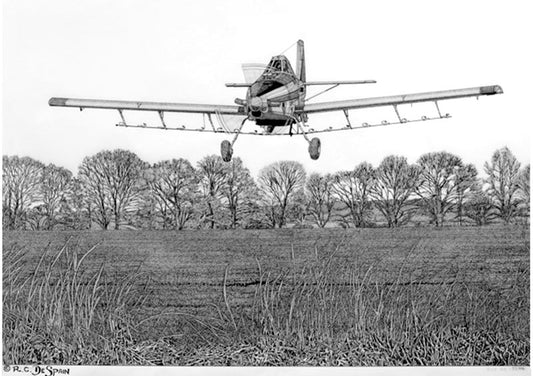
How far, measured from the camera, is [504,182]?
A: 827 cm

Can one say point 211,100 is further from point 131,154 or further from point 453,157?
point 453,157

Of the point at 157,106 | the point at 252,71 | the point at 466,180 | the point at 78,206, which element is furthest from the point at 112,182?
the point at 466,180

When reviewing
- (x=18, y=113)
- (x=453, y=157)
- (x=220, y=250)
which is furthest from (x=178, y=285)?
(x=453, y=157)

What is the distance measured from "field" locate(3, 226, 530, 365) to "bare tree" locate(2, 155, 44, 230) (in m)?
0.22

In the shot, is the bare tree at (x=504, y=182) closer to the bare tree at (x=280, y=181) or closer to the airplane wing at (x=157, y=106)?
the bare tree at (x=280, y=181)

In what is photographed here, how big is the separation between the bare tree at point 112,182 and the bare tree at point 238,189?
33.5 inches

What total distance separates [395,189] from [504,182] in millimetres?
996

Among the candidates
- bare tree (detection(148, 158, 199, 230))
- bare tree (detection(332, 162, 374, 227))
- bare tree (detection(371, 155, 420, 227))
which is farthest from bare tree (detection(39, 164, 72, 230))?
bare tree (detection(371, 155, 420, 227))

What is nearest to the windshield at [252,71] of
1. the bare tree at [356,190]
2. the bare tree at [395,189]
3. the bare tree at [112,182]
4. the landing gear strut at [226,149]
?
the landing gear strut at [226,149]

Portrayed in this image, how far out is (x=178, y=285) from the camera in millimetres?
8328

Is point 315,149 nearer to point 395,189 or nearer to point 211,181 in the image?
point 395,189

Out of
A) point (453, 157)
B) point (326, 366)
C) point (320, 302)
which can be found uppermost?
point (453, 157)

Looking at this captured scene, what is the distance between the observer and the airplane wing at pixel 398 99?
314 inches

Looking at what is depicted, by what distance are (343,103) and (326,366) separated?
95.3 inches
